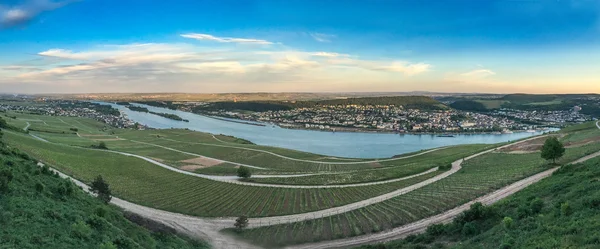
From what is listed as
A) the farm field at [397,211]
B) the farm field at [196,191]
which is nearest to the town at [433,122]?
the farm field at [196,191]

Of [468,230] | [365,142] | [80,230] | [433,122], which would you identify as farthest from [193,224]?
[433,122]

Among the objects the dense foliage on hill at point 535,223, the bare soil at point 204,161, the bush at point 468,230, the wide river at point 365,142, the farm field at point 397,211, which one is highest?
the dense foliage on hill at point 535,223

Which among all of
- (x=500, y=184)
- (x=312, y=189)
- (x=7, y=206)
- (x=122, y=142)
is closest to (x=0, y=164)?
(x=7, y=206)

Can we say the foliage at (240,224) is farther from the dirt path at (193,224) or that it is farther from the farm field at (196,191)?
the farm field at (196,191)

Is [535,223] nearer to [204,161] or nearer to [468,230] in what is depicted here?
[468,230]

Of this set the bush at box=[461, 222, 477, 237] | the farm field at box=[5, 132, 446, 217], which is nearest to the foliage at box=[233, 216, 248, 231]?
the farm field at box=[5, 132, 446, 217]

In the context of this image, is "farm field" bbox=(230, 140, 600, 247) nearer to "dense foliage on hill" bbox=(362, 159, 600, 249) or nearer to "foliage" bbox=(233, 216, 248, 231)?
"foliage" bbox=(233, 216, 248, 231)
